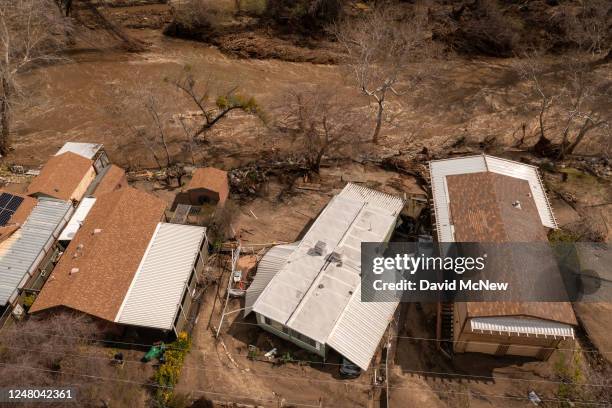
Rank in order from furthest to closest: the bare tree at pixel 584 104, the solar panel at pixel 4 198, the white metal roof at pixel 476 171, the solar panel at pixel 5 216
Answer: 1. the bare tree at pixel 584 104
2. the solar panel at pixel 4 198
3. the solar panel at pixel 5 216
4. the white metal roof at pixel 476 171

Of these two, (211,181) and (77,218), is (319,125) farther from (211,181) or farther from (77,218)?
(77,218)

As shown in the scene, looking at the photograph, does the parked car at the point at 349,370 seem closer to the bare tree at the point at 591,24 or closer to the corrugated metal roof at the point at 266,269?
the corrugated metal roof at the point at 266,269

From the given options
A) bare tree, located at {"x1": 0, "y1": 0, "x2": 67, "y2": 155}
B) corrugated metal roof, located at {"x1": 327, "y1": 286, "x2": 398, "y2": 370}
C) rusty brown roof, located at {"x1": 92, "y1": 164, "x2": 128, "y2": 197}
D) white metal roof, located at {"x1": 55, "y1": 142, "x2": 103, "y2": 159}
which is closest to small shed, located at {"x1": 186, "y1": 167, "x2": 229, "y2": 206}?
rusty brown roof, located at {"x1": 92, "y1": 164, "x2": 128, "y2": 197}

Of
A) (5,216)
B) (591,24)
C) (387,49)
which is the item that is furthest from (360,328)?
(591,24)

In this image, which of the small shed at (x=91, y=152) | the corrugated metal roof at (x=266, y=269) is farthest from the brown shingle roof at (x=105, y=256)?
the corrugated metal roof at (x=266, y=269)

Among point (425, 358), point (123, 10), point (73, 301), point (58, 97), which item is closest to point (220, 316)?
point (73, 301)

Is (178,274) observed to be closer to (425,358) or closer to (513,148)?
(425,358)
